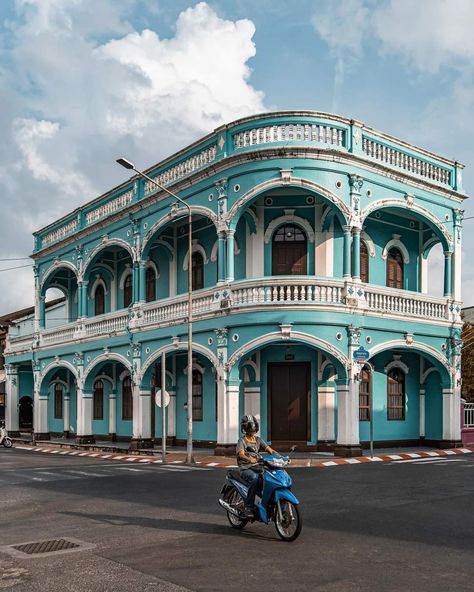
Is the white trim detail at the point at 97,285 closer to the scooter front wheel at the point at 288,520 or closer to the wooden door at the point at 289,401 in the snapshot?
the wooden door at the point at 289,401

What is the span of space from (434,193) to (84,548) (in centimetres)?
2101

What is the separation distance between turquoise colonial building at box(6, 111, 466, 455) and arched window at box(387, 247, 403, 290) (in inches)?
2.9

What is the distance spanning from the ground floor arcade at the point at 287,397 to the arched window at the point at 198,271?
2.64 metres

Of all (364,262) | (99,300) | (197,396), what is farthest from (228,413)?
(99,300)

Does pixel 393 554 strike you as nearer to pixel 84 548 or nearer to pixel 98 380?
pixel 84 548

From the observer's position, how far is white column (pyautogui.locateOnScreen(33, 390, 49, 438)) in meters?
35.6

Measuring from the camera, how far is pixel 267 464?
922cm

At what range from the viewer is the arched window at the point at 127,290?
1292 inches

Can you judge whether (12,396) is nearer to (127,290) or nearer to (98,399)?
(98,399)

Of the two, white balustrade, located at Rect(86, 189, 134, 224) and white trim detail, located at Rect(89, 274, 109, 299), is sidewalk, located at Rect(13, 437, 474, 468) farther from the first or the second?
white balustrade, located at Rect(86, 189, 134, 224)

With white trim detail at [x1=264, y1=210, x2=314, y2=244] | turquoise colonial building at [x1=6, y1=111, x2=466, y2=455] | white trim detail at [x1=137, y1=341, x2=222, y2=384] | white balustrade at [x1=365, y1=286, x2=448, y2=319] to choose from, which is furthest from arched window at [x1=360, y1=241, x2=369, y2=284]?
white trim detail at [x1=137, y1=341, x2=222, y2=384]

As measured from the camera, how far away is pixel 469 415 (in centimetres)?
2795

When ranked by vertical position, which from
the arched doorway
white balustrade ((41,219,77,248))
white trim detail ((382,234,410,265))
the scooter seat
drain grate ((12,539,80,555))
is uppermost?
white balustrade ((41,219,77,248))

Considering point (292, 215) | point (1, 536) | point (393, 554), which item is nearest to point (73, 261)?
point (292, 215)
